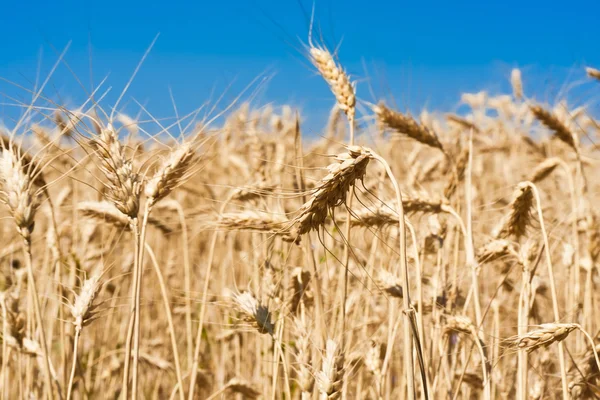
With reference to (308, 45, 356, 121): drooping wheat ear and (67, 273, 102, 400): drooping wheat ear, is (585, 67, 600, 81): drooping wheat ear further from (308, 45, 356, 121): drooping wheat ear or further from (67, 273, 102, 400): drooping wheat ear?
(67, 273, 102, 400): drooping wheat ear

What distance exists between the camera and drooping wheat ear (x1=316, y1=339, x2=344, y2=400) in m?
1.47

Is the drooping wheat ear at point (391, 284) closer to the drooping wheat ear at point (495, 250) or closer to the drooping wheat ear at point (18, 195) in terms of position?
the drooping wheat ear at point (495, 250)

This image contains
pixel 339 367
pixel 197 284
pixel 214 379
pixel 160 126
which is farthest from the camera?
pixel 197 284

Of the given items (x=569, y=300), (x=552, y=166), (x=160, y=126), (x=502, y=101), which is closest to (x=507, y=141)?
(x=502, y=101)

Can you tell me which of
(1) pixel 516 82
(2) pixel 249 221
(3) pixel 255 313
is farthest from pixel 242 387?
(1) pixel 516 82

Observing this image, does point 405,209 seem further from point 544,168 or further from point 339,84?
point 544,168

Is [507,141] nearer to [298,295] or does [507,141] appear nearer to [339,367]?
[298,295]

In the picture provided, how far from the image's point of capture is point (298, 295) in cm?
213

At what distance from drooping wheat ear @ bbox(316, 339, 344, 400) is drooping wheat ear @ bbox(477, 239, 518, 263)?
2.25 feet

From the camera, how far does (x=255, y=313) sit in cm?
171

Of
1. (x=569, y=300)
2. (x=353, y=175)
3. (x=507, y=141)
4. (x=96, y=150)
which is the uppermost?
(x=507, y=141)

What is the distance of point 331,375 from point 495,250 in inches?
29.2

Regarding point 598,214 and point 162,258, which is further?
point 162,258

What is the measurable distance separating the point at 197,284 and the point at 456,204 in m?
2.29
